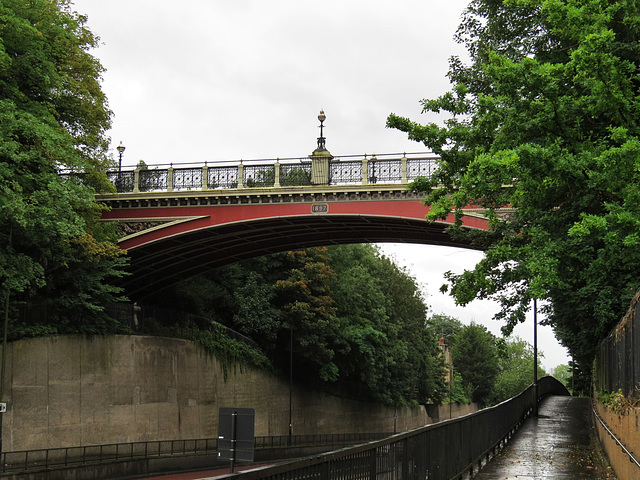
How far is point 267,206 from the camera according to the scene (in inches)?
1487

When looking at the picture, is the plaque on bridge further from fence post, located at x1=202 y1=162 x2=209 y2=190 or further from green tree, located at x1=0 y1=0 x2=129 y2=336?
fence post, located at x1=202 y1=162 x2=209 y2=190

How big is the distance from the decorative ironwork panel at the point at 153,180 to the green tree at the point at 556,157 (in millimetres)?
19944

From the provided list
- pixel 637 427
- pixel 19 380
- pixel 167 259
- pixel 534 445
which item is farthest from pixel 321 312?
pixel 637 427

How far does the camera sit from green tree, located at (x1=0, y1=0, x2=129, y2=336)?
1117 inches

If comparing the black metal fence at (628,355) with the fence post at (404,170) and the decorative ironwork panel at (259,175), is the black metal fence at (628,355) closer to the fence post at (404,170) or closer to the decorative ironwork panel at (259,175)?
the fence post at (404,170)

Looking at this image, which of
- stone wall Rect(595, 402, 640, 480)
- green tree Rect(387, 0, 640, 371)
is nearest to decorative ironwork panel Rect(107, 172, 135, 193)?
green tree Rect(387, 0, 640, 371)

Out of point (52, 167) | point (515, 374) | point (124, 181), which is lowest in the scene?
point (515, 374)

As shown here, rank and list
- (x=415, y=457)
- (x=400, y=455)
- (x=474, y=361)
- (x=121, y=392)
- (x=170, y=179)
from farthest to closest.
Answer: (x=474, y=361)
(x=170, y=179)
(x=121, y=392)
(x=415, y=457)
(x=400, y=455)

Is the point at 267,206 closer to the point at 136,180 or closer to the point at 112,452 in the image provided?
the point at 136,180

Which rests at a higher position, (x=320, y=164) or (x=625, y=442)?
(x=320, y=164)

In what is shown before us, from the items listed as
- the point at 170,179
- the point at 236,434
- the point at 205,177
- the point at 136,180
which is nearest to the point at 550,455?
the point at 236,434

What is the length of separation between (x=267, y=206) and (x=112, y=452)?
43.5 ft

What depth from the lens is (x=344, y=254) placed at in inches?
2479

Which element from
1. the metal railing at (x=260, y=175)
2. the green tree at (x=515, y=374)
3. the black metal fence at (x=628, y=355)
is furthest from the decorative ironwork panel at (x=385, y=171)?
the green tree at (x=515, y=374)
